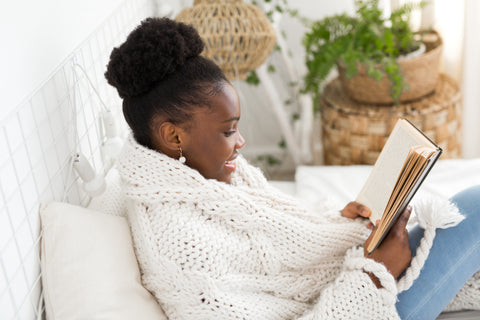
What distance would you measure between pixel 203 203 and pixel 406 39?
4.10 ft

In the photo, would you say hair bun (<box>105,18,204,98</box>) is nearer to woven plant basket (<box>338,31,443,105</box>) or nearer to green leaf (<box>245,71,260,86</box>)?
woven plant basket (<box>338,31,443,105</box>)

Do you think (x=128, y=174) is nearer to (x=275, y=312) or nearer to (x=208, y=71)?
(x=208, y=71)

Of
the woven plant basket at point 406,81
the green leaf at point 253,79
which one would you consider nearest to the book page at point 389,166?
the woven plant basket at point 406,81

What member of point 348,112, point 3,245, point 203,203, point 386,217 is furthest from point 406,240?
point 348,112

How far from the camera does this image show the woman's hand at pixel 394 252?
41.4 inches

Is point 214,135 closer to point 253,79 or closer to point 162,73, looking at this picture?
point 162,73

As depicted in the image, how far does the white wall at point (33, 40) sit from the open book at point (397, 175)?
2.35 ft

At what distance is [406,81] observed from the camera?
1.90m

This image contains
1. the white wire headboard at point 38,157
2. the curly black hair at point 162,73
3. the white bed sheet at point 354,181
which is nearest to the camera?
the white wire headboard at point 38,157

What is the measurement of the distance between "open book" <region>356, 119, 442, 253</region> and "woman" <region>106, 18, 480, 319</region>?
7 centimetres

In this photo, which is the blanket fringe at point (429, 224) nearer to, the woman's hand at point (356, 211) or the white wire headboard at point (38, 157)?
the woman's hand at point (356, 211)

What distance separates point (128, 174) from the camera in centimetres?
103

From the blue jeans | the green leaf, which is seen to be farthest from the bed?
the green leaf

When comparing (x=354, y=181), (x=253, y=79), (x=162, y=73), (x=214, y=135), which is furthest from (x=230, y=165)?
(x=253, y=79)
